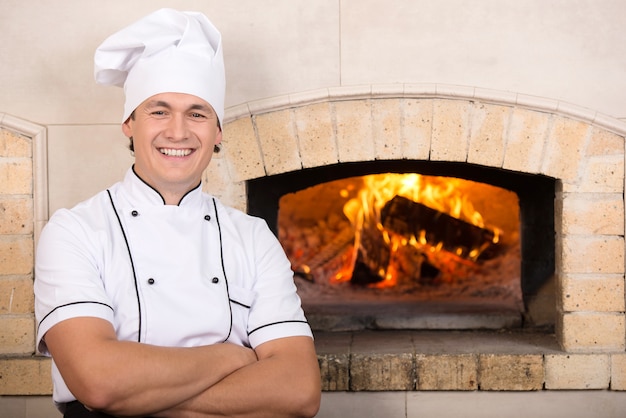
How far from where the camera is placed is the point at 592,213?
2881 millimetres

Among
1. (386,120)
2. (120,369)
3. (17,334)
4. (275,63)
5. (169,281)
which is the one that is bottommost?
(17,334)

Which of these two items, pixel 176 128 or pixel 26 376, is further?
pixel 26 376

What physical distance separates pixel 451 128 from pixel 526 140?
29cm

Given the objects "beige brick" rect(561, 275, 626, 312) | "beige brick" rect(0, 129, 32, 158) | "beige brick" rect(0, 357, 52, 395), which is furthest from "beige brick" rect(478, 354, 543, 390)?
"beige brick" rect(0, 129, 32, 158)

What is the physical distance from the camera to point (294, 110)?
114 inches

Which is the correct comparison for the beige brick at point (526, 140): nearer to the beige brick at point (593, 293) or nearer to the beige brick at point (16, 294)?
the beige brick at point (593, 293)

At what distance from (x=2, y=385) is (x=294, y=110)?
157 centimetres

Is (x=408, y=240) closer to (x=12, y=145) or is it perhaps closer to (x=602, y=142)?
(x=602, y=142)

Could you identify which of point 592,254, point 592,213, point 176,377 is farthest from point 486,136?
point 176,377

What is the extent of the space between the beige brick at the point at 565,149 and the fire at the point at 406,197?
109cm

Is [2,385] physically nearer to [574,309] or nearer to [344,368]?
[344,368]

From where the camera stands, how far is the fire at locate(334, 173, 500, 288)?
392 centimetres

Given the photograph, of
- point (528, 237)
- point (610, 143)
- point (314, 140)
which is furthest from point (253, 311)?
point (528, 237)

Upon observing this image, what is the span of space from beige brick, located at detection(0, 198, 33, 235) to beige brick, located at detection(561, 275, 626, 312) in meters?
2.11
